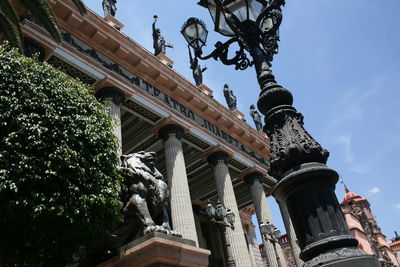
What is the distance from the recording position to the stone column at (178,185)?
15709 mm

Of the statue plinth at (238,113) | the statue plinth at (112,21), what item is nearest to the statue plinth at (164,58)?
the statue plinth at (112,21)

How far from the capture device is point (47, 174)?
7.59 m

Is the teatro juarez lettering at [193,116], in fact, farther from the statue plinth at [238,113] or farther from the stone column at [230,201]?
the statue plinth at [238,113]

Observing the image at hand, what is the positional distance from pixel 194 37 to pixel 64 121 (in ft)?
12.5

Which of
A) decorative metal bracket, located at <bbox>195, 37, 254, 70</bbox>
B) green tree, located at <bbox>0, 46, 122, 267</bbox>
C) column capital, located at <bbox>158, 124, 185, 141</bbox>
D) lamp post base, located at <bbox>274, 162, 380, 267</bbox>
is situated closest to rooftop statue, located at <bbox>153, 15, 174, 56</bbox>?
column capital, located at <bbox>158, 124, 185, 141</bbox>

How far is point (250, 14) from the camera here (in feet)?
15.7

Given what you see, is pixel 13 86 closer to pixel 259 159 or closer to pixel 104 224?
pixel 104 224

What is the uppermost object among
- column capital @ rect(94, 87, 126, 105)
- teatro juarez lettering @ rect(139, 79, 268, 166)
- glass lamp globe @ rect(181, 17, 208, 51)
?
teatro juarez lettering @ rect(139, 79, 268, 166)

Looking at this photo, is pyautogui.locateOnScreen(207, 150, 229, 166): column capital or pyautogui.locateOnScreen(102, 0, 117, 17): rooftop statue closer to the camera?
pyautogui.locateOnScreen(102, 0, 117, 17): rooftop statue

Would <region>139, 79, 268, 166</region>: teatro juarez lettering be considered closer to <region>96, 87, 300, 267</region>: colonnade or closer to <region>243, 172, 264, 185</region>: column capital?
<region>243, 172, 264, 185</region>: column capital

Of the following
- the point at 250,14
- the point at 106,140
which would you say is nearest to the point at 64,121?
the point at 106,140

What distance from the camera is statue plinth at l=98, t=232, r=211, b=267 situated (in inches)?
208

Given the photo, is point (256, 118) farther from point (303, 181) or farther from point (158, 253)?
point (303, 181)

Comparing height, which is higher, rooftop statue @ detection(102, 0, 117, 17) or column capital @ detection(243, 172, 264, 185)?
rooftop statue @ detection(102, 0, 117, 17)
